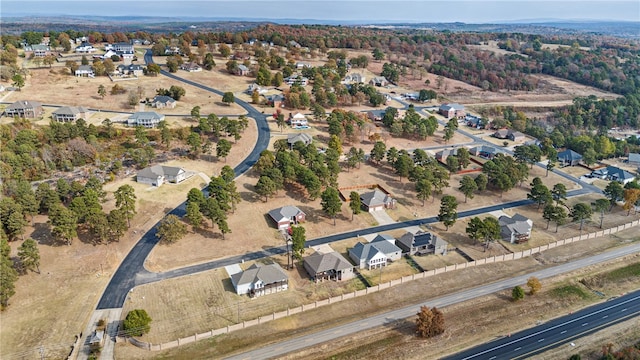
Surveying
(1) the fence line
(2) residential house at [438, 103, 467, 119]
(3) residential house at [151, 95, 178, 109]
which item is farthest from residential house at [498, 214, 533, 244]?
(3) residential house at [151, 95, 178, 109]

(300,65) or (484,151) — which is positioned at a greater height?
(300,65)

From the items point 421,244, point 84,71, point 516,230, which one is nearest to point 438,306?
point 421,244

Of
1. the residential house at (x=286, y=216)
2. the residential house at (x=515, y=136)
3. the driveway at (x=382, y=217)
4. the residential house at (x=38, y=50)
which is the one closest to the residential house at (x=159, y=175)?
the residential house at (x=286, y=216)

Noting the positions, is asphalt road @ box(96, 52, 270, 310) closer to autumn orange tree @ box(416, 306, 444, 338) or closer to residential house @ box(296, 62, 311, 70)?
autumn orange tree @ box(416, 306, 444, 338)

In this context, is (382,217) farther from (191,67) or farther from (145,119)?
(191,67)

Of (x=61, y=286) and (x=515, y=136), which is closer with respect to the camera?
(x=61, y=286)

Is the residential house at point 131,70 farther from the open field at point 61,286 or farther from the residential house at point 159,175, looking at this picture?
the open field at point 61,286

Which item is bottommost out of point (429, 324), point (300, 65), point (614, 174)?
point (429, 324)
